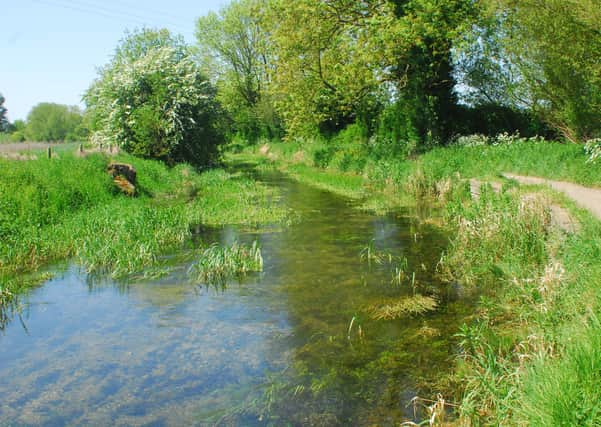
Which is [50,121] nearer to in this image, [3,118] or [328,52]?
[3,118]

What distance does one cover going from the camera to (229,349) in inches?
281

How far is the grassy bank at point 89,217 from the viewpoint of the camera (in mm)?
10977

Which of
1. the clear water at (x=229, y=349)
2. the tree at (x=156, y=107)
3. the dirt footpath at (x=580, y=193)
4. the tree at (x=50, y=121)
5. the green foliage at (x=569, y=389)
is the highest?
the tree at (x=50, y=121)

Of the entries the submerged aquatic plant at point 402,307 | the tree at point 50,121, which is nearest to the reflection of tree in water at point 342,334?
the submerged aquatic plant at point 402,307

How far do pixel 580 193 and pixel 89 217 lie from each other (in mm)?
12829

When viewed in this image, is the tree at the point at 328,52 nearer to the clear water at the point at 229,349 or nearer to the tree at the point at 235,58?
the clear water at the point at 229,349

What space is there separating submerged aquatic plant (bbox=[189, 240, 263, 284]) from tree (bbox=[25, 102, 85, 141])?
298 feet

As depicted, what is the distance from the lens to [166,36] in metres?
50.0

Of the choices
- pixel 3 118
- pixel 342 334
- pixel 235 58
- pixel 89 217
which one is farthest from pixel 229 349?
pixel 3 118

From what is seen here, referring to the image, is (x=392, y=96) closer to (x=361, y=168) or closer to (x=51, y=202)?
(x=361, y=168)

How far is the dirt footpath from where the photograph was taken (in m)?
11.1

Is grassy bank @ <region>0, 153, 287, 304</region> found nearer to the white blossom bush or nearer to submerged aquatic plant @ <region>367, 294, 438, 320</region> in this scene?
submerged aquatic plant @ <region>367, 294, 438, 320</region>

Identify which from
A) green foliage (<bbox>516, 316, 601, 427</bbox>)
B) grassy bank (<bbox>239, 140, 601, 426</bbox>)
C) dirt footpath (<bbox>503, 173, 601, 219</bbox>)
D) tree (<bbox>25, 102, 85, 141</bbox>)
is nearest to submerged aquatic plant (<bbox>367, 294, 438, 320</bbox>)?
grassy bank (<bbox>239, 140, 601, 426</bbox>)

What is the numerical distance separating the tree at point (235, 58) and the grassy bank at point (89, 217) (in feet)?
134
